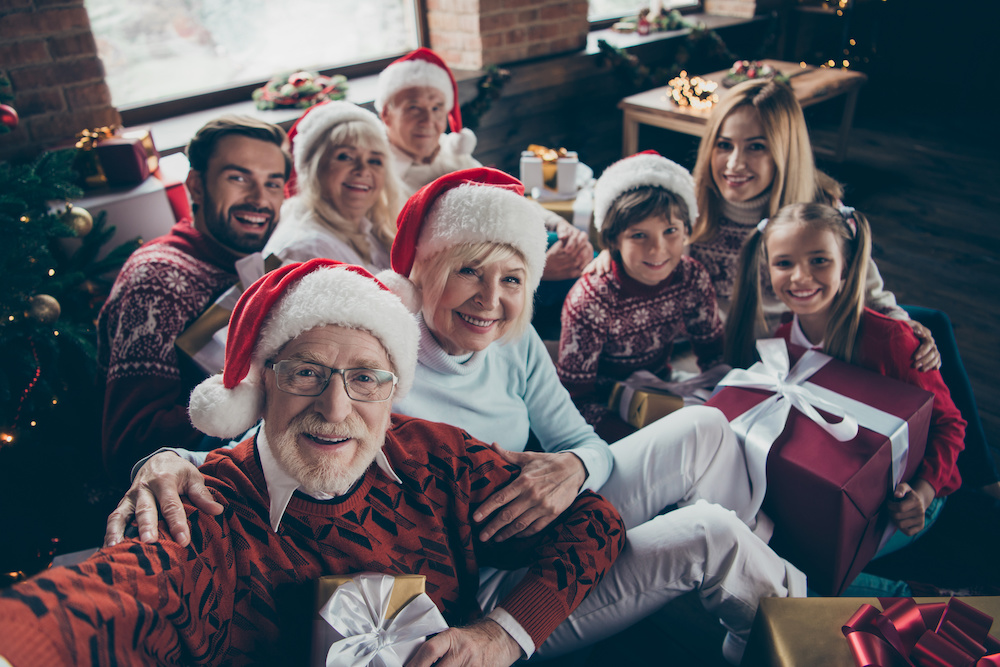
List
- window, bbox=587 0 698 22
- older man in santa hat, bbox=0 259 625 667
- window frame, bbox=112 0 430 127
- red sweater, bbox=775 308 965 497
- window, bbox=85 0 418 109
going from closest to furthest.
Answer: older man in santa hat, bbox=0 259 625 667, red sweater, bbox=775 308 965 497, window, bbox=85 0 418 109, window frame, bbox=112 0 430 127, window, bbox=587 0 698 22

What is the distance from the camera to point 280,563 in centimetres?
102

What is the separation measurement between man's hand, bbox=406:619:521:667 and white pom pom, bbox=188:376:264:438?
476mm

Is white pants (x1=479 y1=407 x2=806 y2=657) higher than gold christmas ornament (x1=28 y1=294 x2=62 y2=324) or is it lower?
lower

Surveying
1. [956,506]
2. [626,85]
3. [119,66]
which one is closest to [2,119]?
[119,66]

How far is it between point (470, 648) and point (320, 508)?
350 millimetres

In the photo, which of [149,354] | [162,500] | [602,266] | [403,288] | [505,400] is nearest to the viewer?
[162,500]

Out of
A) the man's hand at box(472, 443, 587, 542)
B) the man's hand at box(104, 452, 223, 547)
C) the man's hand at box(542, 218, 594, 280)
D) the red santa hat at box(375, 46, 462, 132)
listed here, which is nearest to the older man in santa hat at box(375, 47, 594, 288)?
the red santa hat at box(375, 46, 462, 132)

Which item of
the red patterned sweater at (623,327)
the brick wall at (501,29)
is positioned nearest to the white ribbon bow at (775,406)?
the red patterned sweater at (623,327)

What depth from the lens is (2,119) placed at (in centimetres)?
190

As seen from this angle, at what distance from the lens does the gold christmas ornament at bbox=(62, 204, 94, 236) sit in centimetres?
198

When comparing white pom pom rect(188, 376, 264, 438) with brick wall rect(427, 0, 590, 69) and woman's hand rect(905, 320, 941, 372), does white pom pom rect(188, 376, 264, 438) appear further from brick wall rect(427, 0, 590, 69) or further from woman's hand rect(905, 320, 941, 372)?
brick wall rect(427, 0, 590, 69)

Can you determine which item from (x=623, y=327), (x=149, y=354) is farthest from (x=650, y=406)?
(x=149, y=354)

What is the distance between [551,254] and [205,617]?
1.68 m

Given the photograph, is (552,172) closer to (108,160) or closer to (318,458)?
(108,160)
